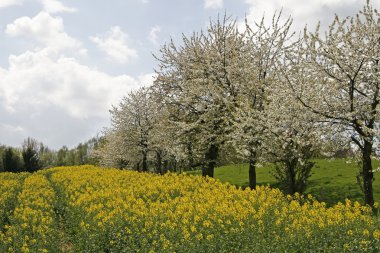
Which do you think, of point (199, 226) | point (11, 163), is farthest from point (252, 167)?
point (11, 163)

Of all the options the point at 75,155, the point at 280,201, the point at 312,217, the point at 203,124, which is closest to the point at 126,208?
the point at 280,201

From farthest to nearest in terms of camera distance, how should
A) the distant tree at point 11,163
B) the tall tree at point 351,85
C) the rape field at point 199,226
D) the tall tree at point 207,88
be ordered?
the distant tree at point 11,163
the tall tree at point 207,88
the tall tree at point 351,85
the rape field at point 199,226

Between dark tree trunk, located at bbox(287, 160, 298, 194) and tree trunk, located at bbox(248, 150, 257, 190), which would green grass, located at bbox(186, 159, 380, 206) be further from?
tree trunk, located at bbox(248, 150, 257, 190)

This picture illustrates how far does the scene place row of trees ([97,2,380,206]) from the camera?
16.7 metres

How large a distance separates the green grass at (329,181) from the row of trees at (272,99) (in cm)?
282

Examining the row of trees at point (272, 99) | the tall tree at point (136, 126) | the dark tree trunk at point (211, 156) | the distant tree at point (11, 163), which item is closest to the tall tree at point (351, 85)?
the row of trees at point (272, 99)

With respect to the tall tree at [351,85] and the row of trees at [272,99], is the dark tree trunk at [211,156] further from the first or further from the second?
the tall tree at [351,85]

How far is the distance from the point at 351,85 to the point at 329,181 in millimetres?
15286

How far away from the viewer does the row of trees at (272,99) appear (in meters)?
16.7

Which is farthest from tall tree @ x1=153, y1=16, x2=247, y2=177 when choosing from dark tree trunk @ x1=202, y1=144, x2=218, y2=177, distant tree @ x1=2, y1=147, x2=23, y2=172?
distant tree @ x1=2, y1=147, x2=23, y2=172

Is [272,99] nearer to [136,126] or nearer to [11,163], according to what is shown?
[136,126]

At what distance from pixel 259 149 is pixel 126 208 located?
26.3 ft

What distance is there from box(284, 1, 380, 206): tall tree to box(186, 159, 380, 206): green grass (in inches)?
135

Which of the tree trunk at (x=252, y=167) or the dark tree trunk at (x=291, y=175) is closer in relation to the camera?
the dark tree trunk at (x=291, y=175)
